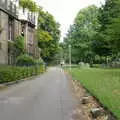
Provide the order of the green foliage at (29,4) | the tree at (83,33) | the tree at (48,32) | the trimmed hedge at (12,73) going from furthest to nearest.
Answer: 1. the tree at (83,33)
2. the tree at (48,32)
3. the green foliage at (29,4)
4. the trimmed hedge at (12,73)

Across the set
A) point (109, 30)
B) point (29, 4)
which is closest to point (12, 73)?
point (109, 30)

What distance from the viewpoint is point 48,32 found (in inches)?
4070

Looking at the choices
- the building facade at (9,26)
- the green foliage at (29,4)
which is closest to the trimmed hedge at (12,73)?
the building facade at (9,26)

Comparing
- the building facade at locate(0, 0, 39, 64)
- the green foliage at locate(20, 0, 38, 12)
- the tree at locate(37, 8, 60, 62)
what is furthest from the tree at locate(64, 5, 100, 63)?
the building facade at locate(0, 0, 39, 64)

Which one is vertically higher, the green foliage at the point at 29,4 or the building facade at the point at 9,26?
the green foliage at the point at 29,4

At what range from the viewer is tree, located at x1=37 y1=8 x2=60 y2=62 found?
99363 mm

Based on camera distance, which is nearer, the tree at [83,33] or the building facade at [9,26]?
the building facade at [9,26]

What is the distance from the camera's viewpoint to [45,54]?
10194 centimetres

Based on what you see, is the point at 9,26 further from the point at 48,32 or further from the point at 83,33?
the point at 83,33

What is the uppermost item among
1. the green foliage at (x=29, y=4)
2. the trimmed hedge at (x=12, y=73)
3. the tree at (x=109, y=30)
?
the green foliage at (x=29, y=4)

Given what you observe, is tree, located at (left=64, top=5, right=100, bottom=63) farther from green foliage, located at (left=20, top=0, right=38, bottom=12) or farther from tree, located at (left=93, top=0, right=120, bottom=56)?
tree, located at (left=93, top=0, right=120, bottom=56)

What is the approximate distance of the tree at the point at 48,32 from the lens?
99.4 metres

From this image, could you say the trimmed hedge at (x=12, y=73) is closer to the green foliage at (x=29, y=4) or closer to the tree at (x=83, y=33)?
the green foliage at (x=29, y=4)

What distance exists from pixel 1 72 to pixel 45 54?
71.5m
